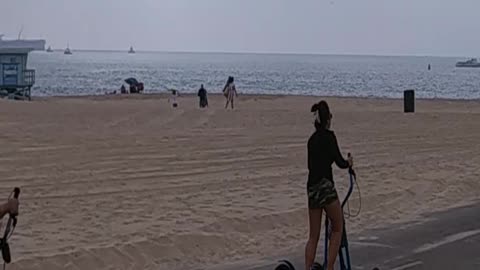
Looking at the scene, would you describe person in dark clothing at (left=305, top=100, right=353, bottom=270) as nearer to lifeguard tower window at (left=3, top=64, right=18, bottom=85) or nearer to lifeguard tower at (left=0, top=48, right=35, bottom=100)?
lifeguard tower at (left=0, top=48, right=35, bottom=100)

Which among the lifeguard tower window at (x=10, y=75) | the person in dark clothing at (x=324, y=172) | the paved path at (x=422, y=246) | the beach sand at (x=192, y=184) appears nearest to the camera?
the person in dark clothing at (x=324, y=172)

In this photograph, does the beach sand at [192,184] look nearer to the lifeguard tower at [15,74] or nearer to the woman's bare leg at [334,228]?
the woman's bare leg at [334,228]

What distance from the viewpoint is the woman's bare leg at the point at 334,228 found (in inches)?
379

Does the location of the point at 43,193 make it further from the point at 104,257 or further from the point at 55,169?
the point at 104,257

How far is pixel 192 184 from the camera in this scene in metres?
17.9

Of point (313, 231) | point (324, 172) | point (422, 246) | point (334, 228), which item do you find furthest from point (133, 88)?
point (324, 172)

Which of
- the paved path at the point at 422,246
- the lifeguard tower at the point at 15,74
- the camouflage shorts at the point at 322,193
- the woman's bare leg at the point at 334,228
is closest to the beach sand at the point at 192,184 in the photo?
the paved path at the point at 422,246

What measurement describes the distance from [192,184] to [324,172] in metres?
8.57

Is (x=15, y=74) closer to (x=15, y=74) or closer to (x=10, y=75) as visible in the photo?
(x=15, y=74)

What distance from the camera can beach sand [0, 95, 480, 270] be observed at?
12711mm

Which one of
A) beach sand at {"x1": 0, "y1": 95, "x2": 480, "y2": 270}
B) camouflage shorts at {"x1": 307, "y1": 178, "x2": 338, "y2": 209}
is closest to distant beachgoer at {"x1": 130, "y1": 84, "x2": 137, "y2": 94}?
beach sand at {"x1": 0, "y1": 95, "x2": 480, "y2": 270}

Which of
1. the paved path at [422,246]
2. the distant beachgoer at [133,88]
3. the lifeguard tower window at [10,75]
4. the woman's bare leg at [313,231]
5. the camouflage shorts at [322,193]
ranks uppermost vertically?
the distant beachgoer at [133,88]

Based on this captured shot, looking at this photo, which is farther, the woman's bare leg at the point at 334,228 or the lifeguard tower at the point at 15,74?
the lifeguard tower at the point at 15,74

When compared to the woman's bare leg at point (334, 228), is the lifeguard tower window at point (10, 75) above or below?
above
